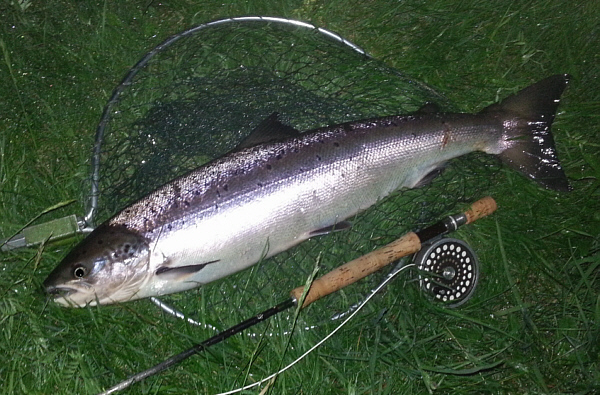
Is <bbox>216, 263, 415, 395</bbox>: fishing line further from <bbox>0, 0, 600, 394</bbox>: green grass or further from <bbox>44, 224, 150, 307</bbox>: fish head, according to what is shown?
<bbox>44, 224, 150, 307</bbox>: fish head

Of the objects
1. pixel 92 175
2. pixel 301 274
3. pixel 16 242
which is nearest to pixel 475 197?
pixel 301 274

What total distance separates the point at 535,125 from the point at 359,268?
121 centimetres

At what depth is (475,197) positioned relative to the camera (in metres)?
3.33

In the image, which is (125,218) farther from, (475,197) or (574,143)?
(574,143)

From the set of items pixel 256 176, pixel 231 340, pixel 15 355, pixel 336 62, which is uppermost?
pixel 336 62

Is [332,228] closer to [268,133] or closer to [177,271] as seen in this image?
[268,133]

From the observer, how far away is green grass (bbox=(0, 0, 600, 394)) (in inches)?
116

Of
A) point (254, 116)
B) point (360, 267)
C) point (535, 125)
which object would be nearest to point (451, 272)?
point (360, 267)

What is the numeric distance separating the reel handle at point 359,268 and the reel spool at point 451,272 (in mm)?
171

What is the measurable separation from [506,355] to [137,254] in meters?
1.93

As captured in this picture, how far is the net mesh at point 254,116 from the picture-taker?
123 inches

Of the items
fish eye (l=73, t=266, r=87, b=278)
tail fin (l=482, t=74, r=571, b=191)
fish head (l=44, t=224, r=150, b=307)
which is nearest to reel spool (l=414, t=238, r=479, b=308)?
tail fin (l=482, t=74, r=571, b=191)

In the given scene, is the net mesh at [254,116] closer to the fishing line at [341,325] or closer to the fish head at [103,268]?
the fishing line at [341,325]

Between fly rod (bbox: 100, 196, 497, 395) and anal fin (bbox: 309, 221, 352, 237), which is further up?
anal fin (bbox: 309, 221, 352, 237)
